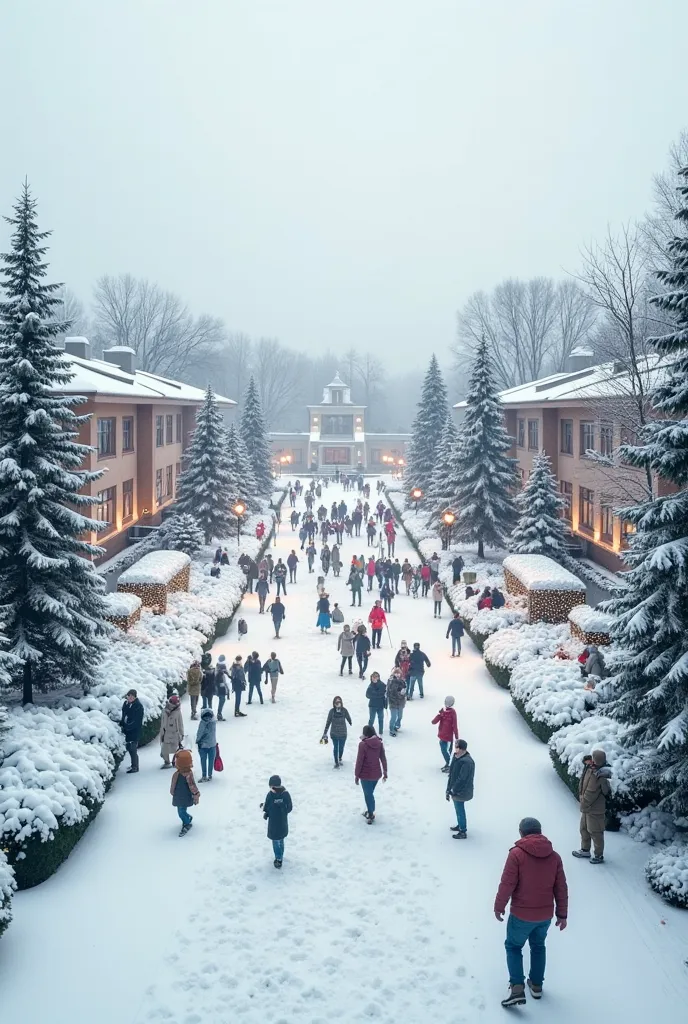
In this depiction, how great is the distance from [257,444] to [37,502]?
3987cm

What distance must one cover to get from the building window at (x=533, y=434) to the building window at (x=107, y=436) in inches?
791

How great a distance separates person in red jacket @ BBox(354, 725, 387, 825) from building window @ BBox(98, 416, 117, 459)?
73.1 ft

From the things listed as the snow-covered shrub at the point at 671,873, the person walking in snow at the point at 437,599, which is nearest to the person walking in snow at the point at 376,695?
the snow-covered shrub at the point at 671,873

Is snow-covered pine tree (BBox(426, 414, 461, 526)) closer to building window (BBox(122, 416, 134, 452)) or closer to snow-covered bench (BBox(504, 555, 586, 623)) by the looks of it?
snow-covered bench (BBox(504, 555, 586, 623))

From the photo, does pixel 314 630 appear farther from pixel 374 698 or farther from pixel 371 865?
pixel 371 865

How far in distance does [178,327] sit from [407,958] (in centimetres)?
7758

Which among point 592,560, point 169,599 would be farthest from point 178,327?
point 169,599

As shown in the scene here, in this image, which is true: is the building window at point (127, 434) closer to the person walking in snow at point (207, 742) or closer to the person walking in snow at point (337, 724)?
the person walking in snow at point (207, 742)

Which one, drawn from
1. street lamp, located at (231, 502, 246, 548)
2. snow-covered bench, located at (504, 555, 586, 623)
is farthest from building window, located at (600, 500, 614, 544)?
street lamp, located at (231, 502, 246, 548)

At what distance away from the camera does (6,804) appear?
9102 mm

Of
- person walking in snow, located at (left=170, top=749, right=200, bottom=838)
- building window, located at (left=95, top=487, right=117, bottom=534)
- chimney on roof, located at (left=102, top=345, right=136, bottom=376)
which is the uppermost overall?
chimney on roof, located at (left=102, top=345, right=136, bottom=376)

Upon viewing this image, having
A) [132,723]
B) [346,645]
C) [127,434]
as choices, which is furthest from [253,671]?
[127,434]

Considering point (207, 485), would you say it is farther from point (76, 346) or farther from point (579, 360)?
point (579, 360)

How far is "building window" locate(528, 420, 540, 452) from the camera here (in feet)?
134
